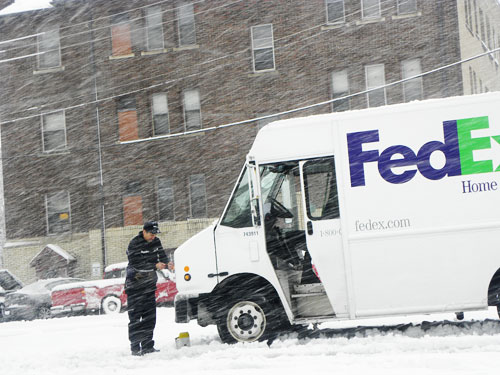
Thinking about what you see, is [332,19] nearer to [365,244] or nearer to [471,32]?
[471,32]

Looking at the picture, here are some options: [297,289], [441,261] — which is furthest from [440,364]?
[297,289]

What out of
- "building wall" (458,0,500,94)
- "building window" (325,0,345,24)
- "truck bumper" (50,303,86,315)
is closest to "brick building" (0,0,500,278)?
"building window" (325,0,345,24)

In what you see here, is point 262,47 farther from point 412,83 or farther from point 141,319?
point 141,319

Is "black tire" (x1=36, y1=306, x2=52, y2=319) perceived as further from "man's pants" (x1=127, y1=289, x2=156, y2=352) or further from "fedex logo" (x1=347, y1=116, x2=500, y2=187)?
"fedex logo" (x1=347, y1=116, x2=500, y2=187)

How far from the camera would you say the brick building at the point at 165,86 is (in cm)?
3206

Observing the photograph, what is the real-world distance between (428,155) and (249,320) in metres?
3.19

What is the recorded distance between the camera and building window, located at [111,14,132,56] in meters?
34.1

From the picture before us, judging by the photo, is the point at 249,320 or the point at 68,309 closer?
the point at 249,320

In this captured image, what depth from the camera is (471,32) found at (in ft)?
113

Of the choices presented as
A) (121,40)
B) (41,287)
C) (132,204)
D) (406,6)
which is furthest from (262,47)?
(41,287)

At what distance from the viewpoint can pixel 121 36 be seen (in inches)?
1346

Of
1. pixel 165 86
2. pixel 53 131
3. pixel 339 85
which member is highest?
pixel 165 86

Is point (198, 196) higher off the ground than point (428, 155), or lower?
higher

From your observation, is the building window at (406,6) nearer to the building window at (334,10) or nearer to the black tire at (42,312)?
the building window at (334,10)
